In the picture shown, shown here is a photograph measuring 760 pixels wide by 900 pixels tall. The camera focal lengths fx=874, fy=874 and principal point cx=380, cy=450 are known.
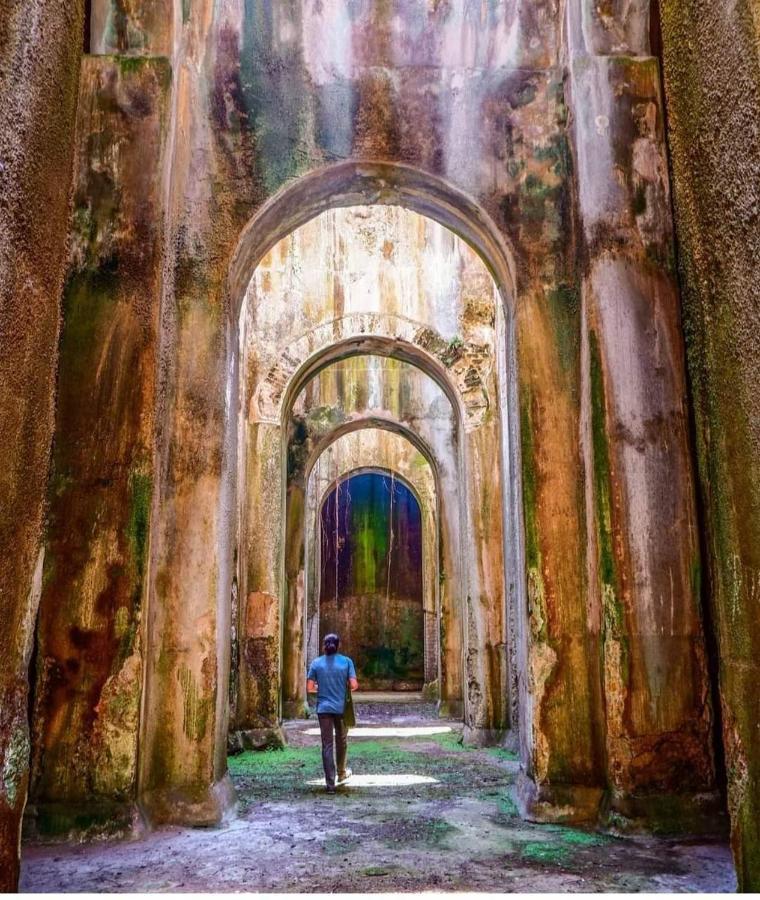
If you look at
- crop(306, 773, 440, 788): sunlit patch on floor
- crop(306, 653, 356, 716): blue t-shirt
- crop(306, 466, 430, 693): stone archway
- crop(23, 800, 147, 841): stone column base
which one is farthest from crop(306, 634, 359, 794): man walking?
crop(306, 466, 430, 693): stone archway

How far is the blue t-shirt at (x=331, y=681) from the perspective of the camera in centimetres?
705

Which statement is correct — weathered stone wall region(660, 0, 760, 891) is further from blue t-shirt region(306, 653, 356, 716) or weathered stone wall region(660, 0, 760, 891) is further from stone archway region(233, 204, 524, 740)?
stone archway region(233, 204, 524, 740)

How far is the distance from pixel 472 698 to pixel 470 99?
6.47 m

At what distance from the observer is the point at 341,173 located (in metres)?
6.24

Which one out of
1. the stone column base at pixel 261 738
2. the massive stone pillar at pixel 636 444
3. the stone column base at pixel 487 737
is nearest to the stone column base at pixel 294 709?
the stone column base at pixel 261 738

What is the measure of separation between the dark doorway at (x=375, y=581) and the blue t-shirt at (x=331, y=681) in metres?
15.9

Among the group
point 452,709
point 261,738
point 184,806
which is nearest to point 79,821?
point 184,806

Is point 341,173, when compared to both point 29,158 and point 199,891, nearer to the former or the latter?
point 29,158

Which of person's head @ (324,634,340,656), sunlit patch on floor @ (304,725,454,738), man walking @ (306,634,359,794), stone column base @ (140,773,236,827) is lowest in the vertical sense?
sunlit patch on floor @ (304,725,454,738)

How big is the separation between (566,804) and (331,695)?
233 cm

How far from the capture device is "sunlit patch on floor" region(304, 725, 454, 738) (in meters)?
11.3

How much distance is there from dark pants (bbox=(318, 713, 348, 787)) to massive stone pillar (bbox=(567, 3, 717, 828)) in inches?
98.7

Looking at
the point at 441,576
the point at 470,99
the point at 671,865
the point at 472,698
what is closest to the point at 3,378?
the point at 671,865

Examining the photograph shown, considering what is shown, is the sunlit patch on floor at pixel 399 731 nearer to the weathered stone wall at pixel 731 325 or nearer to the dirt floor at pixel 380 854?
the dirt floor at pixel 380 854
